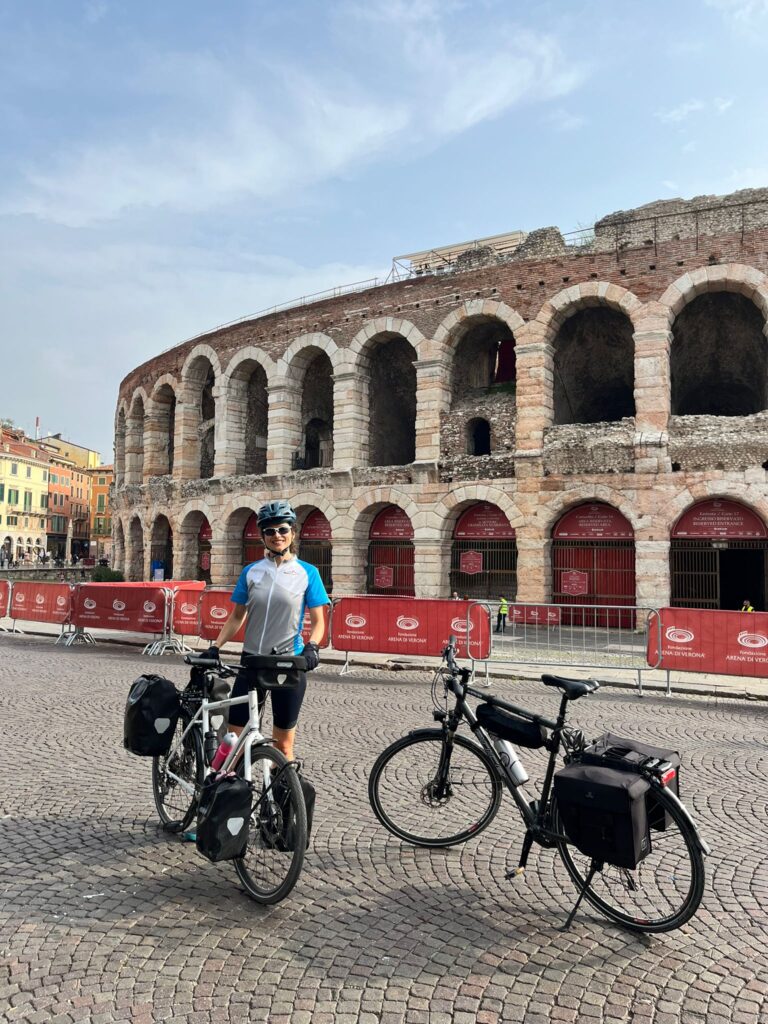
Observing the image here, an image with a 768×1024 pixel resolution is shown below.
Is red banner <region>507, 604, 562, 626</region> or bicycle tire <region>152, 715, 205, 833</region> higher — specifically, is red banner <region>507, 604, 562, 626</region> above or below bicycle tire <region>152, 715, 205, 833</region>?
above

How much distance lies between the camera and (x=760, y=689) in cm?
1066

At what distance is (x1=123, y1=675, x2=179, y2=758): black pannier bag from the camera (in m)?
4.24

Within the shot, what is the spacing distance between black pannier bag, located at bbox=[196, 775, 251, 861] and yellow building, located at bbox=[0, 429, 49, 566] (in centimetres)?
6947

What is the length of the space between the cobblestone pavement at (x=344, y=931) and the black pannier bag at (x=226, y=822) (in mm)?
330

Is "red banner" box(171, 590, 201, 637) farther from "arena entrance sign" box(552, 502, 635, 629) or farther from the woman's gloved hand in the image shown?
the woman's gloved hand

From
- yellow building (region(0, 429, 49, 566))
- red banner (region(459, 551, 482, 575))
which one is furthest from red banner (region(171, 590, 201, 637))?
yellow building (region(0, 429, 49, 566))

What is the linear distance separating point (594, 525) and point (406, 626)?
8.90m

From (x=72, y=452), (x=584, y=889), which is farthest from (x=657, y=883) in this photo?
(x=72, y=452)

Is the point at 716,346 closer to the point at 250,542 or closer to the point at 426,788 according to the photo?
the point at 250,542

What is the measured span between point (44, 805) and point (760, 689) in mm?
9917

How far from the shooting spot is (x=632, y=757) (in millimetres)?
3275

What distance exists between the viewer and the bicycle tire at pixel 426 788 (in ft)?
13.8

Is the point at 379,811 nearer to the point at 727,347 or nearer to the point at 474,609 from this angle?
the point at 474,609

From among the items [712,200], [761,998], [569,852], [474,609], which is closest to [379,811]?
[569,852]
